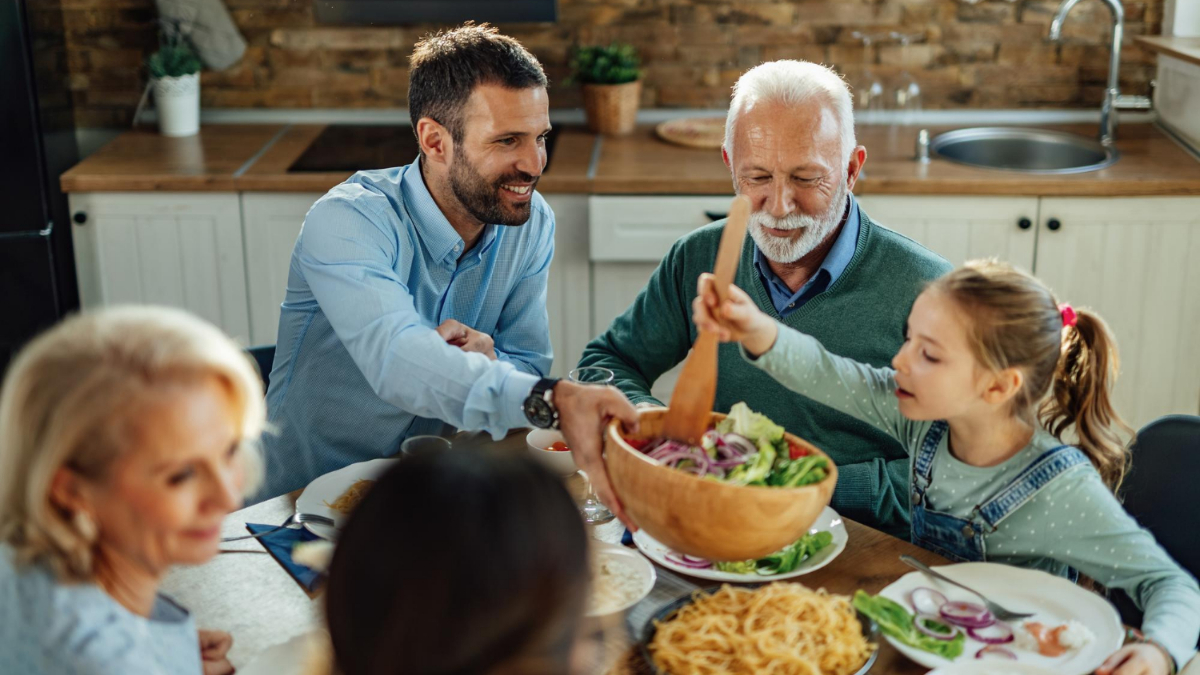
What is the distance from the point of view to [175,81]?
11.8ft

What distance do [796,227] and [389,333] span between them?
68 cm

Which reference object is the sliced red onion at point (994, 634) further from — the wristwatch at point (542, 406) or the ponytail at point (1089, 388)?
the wristwatch at point (542, 406)

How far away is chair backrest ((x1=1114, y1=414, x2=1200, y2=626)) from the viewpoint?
161 centimetres

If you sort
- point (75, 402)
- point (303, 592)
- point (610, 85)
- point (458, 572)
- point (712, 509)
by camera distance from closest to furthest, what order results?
point (458, 572) → point (75, 402) → point (712, 509) → point (303, 592) → point (610, 85)

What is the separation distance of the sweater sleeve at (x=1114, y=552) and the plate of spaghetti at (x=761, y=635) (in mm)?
316

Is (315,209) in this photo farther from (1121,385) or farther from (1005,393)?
(1121,385)

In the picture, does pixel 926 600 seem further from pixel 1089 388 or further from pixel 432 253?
pixel 432 253

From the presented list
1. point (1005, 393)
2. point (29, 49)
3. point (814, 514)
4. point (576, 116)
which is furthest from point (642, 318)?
point (29, 49)

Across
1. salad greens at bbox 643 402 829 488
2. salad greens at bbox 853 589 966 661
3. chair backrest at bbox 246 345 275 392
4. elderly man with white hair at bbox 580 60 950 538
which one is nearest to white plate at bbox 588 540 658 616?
salad greens at bbox 643 402 829 488

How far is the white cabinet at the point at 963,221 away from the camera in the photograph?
3.14m

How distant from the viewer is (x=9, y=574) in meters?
1.05

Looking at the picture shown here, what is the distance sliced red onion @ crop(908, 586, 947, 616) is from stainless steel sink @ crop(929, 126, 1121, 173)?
2.38 meters

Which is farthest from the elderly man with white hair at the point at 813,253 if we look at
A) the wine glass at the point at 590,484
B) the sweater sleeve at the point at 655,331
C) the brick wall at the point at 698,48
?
the brick wall at the point at 698,48

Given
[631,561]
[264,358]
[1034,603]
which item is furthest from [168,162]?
[1034,603]
